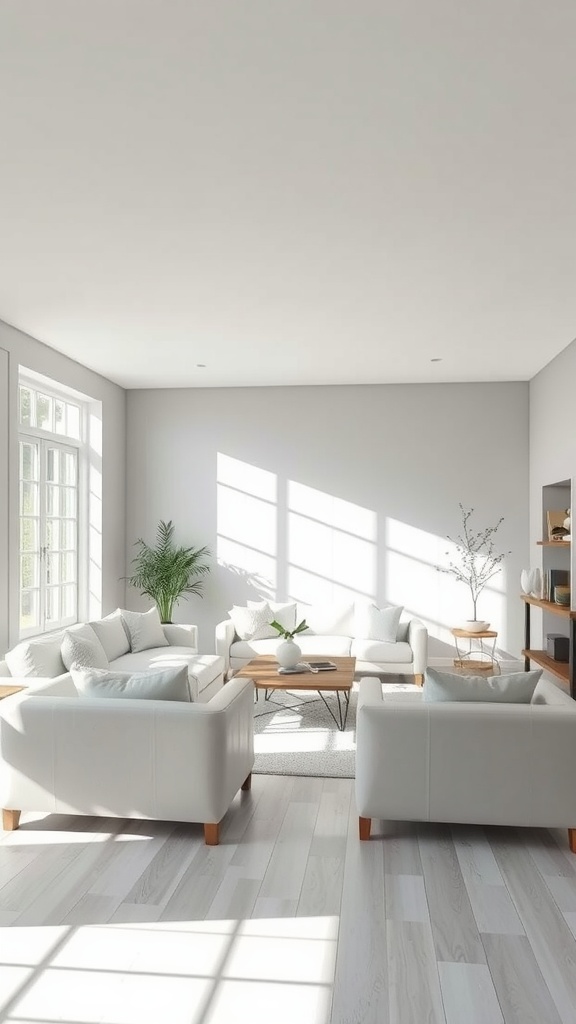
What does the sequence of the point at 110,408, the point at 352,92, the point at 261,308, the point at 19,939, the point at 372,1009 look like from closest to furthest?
the point at 372,1009
the point at 19,939
the point at 352,92
the point at 261,308
the point at 110,408

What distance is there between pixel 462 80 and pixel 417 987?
3.04m

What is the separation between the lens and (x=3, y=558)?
5.59 metres

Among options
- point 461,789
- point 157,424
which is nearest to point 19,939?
point 461,789

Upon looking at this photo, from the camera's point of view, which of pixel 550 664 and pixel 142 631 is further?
pixel 142 631

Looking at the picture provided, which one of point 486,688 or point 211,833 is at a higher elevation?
point 486,688

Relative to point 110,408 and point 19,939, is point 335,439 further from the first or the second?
point 19,939

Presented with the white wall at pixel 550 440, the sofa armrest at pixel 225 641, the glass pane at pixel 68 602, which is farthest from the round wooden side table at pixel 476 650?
the glass pane at pixel 68 602

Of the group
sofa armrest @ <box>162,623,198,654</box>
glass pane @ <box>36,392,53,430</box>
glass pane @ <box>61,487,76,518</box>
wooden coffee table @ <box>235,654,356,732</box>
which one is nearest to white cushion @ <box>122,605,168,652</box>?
sofa armrest @ <box>162,623,198,654</box>

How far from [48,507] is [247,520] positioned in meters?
2.22

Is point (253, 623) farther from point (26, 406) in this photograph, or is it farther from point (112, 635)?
point (26, 406)

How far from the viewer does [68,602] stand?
7480 mm

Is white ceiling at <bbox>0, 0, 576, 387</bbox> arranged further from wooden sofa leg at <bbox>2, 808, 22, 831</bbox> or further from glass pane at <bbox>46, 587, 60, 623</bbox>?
wooden sofa leg at <bbox>2, 808, 22, 831</bbox>

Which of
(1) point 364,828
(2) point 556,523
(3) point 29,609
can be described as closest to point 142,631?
(3) point 29,609

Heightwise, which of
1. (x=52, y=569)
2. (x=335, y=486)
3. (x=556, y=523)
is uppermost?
(x=335, y=486)
